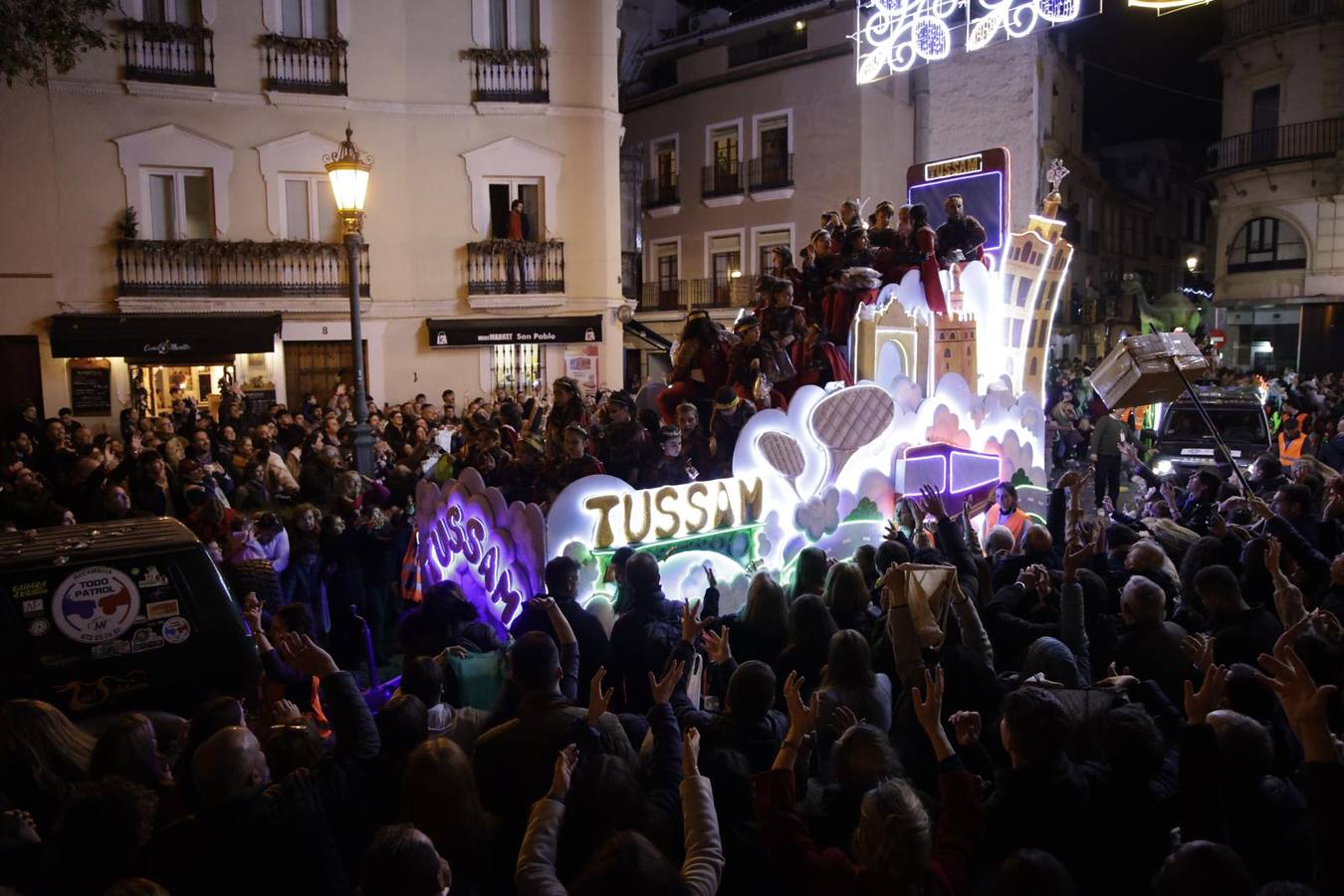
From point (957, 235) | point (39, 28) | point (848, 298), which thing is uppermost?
point (39, 28)

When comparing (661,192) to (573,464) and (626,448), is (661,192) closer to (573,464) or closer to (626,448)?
(626,448)

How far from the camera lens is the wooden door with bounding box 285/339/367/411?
19.7 meters

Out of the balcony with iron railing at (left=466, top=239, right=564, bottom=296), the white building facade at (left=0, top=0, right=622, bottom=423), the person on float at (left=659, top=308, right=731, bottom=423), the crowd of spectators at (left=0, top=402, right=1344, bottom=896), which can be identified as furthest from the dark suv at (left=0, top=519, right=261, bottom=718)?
the balcony with iron railing at (left=466, top=239, right=564, bottom=296)

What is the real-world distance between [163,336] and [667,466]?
46.2 feet

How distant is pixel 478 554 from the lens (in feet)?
25.0

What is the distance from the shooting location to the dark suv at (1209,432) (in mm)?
14484

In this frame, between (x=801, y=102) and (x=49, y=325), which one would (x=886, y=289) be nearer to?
(x=49, y=325)

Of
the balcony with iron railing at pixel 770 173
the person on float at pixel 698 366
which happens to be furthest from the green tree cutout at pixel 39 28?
the balcony with iron railing at pixel 770 173

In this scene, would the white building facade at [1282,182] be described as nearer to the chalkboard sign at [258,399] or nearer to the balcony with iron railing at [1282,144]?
the balcony with iron railing at [1282,144]

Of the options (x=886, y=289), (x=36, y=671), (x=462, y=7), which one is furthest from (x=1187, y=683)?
(x=462, y=7)

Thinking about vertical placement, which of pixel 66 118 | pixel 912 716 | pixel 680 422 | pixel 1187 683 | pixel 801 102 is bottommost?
pixel 912 716

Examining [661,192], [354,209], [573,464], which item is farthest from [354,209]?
[661,192]

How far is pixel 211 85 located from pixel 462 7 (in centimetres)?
519

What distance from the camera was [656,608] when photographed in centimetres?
534
